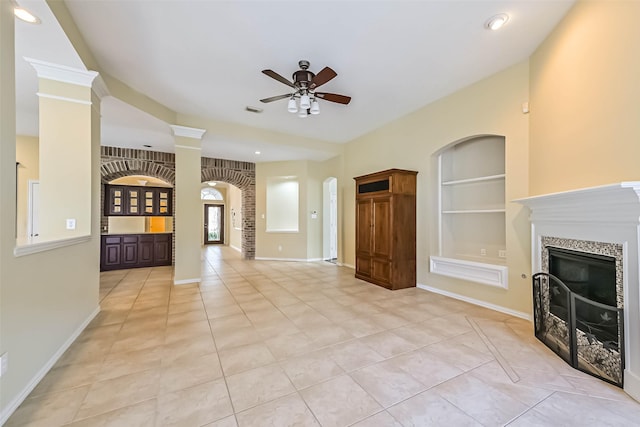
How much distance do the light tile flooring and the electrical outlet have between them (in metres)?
0.29

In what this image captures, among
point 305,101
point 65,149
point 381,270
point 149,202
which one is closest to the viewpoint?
point 65,149

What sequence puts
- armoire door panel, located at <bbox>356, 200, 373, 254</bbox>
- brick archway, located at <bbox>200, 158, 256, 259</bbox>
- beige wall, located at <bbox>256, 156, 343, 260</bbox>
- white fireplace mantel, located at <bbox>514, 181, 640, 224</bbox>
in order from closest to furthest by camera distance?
white fireplace mantel, located at <bbox>514, 181, 640, 224</bbox>
armoire door panel, located at <bbox>356, 200, 373, 254</bbox>
beige wall, located at <bbox>256, 156, 343, 260</bbox>
brick archway, located at <bbox>200, 158, 256, 259</bbox>

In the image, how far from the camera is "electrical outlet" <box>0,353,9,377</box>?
159 centimetres

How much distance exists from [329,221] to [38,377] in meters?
6.33

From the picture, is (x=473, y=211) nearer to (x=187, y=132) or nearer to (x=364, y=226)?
(x=364, y=226)

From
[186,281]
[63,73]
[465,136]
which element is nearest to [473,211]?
[465,136]

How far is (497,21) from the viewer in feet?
8.14

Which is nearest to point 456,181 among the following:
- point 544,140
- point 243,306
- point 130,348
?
point 544,140

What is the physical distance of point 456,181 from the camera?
4203mm

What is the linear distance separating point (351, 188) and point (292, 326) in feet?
13.1

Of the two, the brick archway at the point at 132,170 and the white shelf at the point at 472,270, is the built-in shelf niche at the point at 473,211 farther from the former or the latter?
the brick archway at the point at 132,170

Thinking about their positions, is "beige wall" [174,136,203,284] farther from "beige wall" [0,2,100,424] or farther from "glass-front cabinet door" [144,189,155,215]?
"glass-front cabinet door" [144,189,155,215]

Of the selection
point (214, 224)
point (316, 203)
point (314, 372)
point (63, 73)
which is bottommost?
point (314, 372)

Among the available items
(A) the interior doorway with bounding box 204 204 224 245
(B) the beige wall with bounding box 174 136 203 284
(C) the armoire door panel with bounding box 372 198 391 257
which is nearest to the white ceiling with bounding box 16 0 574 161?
(B) the beige wall with bounding box 174 136 203 284
